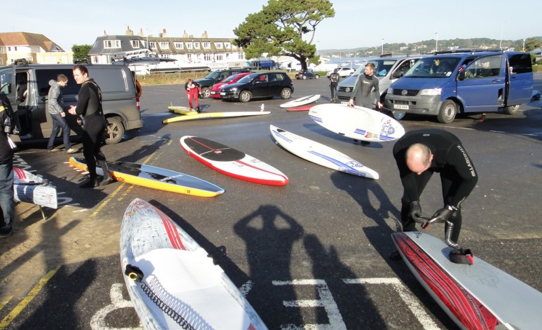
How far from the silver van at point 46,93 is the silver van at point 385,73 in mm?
9332

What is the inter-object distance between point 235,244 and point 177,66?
172 ft

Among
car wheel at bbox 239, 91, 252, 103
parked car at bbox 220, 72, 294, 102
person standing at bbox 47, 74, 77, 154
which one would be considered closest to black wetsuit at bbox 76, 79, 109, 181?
person standing at bbox 47, 74, 77, 154

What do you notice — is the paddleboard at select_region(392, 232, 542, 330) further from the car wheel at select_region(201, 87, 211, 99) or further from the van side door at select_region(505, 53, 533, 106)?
the car wheel at select_region(201, 87, 211, 99)

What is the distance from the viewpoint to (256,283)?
3.55m

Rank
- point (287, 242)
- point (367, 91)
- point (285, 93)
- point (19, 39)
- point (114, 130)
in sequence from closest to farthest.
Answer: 1. point (287, 242)
2. point (367, 91)
3. point (114, 130)
4. point (285, 93)
5. point (19, 39)

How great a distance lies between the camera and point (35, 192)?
482 cm

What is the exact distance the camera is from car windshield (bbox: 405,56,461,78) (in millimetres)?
11836

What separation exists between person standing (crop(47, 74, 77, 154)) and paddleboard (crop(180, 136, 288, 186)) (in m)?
2.82

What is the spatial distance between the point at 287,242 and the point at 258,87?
16.2m

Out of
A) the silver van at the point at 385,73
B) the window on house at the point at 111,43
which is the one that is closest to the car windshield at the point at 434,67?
the silver van at the point at 385,73

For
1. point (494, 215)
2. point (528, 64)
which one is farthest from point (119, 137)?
point (528, 64)

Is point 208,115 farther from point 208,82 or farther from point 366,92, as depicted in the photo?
point 208,82

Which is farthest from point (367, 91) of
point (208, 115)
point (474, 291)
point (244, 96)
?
point (244, 96)

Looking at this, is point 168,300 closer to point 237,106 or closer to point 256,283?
point 256,283
